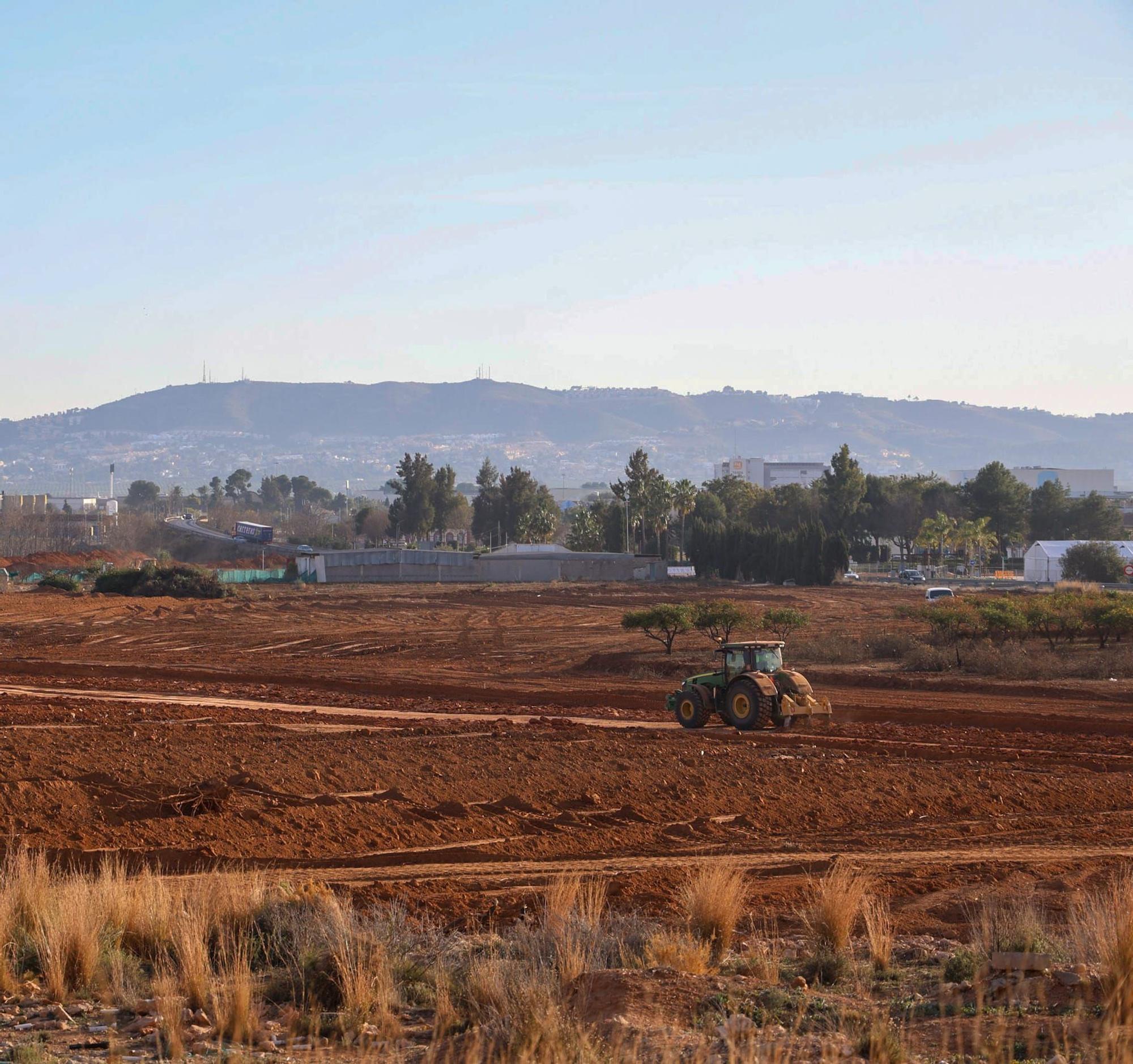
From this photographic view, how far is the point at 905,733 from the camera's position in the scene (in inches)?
1078

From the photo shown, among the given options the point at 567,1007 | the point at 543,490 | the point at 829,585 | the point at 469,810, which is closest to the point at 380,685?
the point at 469,810

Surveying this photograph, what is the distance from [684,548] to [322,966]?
408ft

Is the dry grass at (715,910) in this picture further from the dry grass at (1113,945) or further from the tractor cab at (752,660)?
the tractor cab at (752,660)

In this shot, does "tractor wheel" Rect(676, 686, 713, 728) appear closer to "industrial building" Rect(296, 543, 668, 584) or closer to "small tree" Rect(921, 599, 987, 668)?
"small tree" Rect(921, 599, 987, 668)

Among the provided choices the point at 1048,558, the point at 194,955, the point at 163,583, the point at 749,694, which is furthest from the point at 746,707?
the point at 1048,558

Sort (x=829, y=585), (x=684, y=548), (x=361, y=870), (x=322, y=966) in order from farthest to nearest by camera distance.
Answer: (x=684, y=548), (x=829, y=585), (x=361, y=870), (x=322, y=966)

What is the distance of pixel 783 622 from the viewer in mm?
47688

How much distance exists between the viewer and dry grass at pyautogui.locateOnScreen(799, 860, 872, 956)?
10.6 metres

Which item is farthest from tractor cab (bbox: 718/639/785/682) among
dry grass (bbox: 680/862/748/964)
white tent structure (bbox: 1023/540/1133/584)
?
white tent structure (bbox: 1023/540/1133/584)

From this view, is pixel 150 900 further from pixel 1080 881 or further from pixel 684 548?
pixel 684 548

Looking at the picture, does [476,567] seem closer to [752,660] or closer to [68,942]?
[752,660]

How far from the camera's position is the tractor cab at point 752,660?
1069 inches

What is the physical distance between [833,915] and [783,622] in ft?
123

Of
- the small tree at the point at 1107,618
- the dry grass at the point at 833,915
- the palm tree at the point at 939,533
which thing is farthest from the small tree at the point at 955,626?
the palm tree at the point at 939,533
